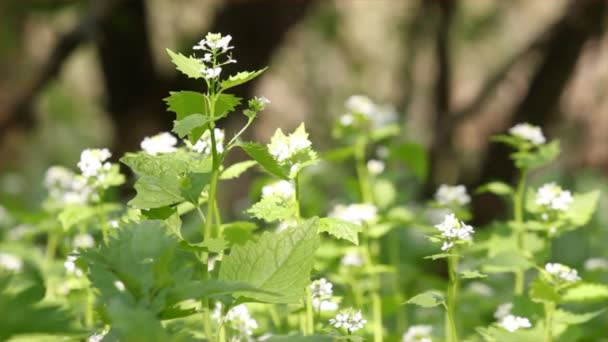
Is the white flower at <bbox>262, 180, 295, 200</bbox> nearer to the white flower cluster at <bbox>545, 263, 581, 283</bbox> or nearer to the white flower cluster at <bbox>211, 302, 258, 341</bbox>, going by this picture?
the white flower cluster at <bbox>211, 302, 258, 341</bbox>

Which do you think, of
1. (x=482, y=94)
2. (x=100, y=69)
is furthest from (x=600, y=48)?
(x=100, y=69)

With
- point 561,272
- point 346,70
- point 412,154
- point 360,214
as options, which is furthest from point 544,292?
point 346,70

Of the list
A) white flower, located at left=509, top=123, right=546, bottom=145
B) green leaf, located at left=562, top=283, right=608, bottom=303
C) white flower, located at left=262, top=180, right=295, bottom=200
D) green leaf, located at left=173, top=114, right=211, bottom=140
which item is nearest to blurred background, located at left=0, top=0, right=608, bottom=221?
white flower, located at left=509, top=123, right=546, bottom=145

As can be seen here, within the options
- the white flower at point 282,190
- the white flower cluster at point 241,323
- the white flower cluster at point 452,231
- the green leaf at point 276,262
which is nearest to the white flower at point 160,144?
the white flower at point 282,190

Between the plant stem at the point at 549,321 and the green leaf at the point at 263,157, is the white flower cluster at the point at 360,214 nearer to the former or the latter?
the plant stem at the point at 549,321

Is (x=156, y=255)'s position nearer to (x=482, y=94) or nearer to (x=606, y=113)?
(x=482, y=94)

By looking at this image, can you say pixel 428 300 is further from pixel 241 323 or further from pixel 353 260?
pixel 353 260
